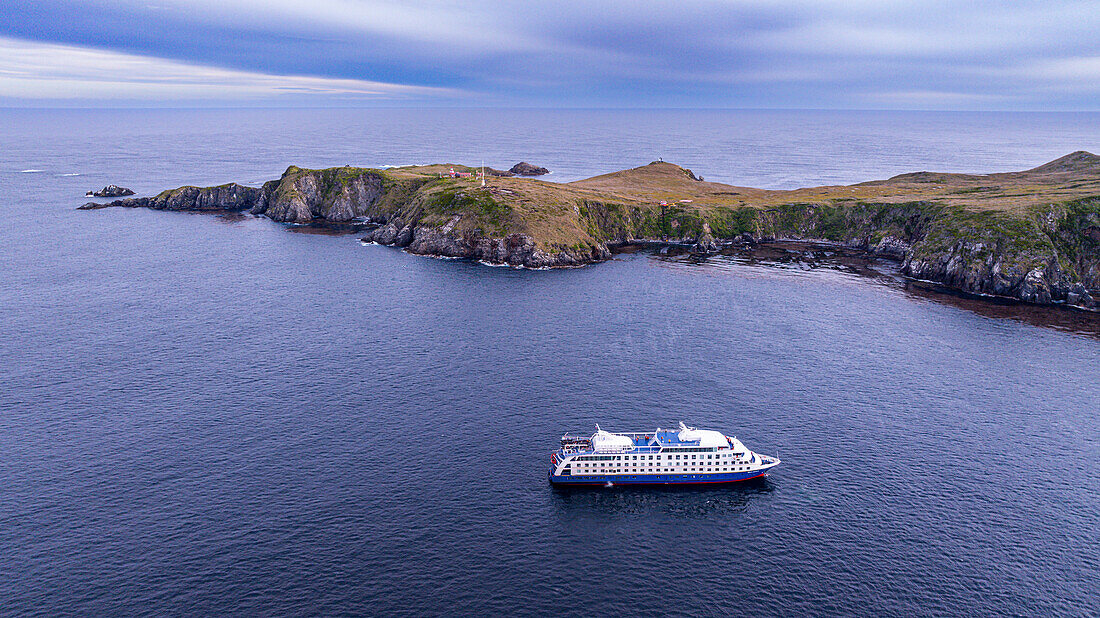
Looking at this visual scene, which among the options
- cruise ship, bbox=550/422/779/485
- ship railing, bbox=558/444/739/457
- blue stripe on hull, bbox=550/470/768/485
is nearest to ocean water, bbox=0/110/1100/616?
blue stripe on hull, bbox=550/470/768/485

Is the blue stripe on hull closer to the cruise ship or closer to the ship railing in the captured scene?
the cruise ship

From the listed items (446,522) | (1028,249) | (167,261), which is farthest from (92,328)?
(1028,249)

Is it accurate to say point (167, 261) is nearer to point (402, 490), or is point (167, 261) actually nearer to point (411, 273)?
point (411, 273)

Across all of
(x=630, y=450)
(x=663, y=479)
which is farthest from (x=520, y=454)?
(x=663, y=479)

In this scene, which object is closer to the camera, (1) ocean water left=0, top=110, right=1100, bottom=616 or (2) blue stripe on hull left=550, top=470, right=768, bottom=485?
(1) ocean water left=0, top=110, right=1100, bottom=616

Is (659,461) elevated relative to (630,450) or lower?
lower

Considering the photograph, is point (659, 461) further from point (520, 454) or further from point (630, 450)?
point (520, 454)
